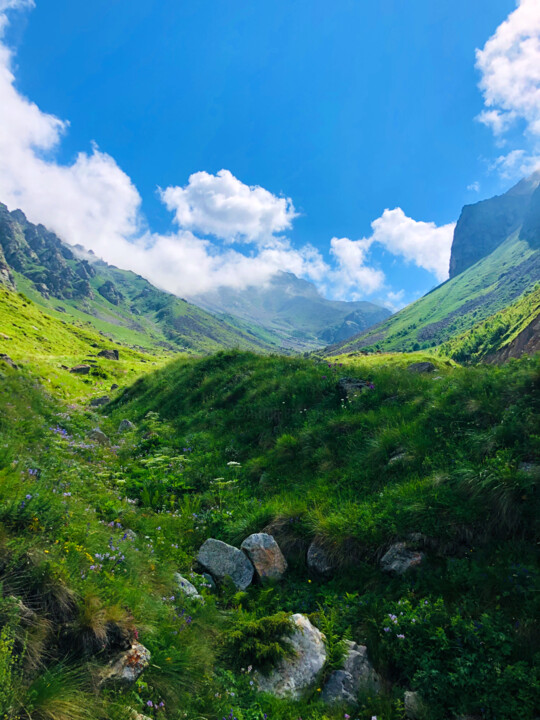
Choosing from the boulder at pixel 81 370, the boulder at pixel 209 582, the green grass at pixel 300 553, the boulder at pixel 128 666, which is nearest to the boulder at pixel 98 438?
the green grass at pixel 300 553

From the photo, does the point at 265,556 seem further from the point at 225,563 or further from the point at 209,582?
the point at 209,582

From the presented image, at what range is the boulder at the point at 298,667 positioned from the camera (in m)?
4.81

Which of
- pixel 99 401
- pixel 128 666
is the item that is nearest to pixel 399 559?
pixel 128 666

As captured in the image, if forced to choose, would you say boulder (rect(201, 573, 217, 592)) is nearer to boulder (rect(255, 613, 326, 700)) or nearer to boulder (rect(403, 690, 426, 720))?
boulder (rect(255, 613, 326, 700))

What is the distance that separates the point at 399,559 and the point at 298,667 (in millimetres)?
2445

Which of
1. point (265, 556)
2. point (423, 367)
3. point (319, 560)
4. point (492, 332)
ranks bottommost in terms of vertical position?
point (265, 556)

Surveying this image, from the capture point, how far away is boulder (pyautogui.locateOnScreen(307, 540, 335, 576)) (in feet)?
21.9

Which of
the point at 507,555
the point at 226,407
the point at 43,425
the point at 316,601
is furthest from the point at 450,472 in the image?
the point at 43,425

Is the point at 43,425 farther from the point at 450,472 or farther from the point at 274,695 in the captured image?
the point at 450,472

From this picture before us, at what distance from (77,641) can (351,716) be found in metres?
3.63

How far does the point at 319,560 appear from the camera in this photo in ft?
22.4

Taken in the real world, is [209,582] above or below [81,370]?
above

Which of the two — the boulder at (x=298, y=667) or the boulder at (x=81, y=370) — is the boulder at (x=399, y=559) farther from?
the boulder at (x=81, y=370)

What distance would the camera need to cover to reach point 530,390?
8055 mm
